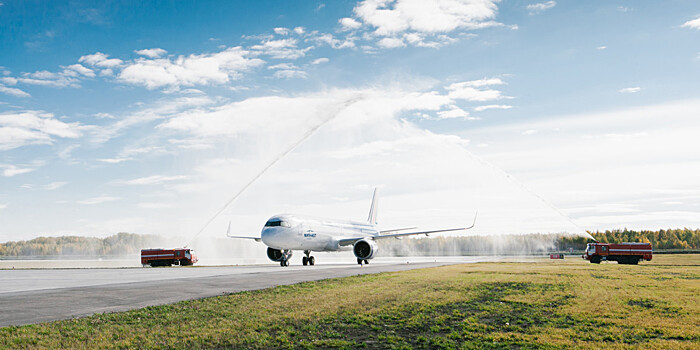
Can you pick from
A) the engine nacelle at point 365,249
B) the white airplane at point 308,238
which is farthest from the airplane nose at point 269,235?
the engine nacelle at point 365,249

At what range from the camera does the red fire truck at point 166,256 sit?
57.4 m

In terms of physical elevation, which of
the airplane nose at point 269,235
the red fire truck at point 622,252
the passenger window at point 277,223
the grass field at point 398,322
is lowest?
the red fire truck at point 622,252

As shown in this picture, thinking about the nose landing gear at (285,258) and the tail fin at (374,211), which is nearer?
the nose landing gear at (285,258)

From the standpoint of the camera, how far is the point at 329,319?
1381cm

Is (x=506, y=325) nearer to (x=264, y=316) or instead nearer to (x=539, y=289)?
(x=264, y=316)

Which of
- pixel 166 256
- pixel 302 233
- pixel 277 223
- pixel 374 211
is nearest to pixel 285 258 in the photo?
pixel 302 233

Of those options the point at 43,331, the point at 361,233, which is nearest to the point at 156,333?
the point at 43,331

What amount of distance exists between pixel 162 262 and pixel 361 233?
2544 centimetres

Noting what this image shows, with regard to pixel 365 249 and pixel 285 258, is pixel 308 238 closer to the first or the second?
pixel 285 258

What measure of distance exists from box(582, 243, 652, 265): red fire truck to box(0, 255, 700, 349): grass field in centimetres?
3996

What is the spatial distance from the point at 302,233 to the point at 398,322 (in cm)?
3660

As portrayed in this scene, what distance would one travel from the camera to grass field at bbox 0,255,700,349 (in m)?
11.1

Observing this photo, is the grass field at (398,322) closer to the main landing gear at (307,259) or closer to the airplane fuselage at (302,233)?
the airplane fuselage at (302,233)

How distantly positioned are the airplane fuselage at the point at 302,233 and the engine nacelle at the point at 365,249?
3.96 meters
